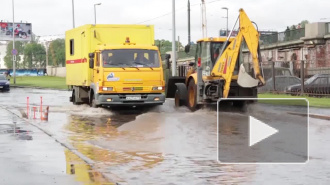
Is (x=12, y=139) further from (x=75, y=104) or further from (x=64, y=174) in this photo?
(x=75, y=104)

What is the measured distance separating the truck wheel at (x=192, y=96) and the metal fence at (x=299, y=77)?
8751 mm

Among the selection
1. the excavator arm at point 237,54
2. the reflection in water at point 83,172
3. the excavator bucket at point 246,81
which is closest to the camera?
the reflection in water at point 83,172

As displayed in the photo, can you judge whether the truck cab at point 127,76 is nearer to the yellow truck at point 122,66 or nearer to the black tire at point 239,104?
the yellow truck at point 122,66

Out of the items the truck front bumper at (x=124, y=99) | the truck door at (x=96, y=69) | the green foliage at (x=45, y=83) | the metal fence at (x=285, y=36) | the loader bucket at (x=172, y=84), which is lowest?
the green foliage at (x=45, y=83)

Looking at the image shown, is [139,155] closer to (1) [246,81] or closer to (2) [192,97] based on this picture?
(1) [246,81]

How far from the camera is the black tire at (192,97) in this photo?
72.1 feet

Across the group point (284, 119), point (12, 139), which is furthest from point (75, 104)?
point (12, 139)

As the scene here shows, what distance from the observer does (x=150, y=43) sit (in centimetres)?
2283

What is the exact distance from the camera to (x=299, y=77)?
106 feet

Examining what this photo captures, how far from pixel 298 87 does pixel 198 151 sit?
20.5 meters

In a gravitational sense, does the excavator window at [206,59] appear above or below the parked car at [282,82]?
above

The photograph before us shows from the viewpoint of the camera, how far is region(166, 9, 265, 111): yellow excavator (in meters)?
20.3
